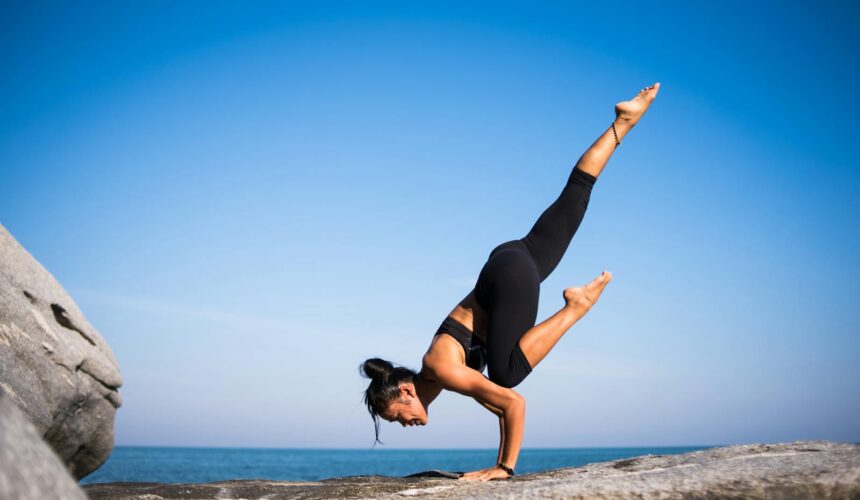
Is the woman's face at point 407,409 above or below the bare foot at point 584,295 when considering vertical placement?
below

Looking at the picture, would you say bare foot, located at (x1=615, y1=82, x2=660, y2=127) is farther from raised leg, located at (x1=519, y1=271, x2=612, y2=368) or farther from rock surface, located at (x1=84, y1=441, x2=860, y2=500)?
rock surface, located at (x1=84, y1=441, x2=860, y2=500)

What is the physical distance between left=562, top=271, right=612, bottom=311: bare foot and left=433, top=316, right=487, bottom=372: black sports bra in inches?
29.8

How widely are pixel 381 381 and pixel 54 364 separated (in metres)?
4.49

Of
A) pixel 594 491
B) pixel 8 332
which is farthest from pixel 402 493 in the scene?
Result: pixel 8 332

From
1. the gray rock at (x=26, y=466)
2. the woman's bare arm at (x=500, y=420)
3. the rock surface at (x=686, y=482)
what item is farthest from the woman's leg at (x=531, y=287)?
the gray rock at (x=26, y=466)

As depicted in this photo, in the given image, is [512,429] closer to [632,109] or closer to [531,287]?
[531,287]

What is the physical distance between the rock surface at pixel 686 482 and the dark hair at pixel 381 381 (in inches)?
24.6

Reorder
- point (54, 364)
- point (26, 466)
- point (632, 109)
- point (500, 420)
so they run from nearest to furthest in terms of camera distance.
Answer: point (26, 466)
point (500, 420)
point (632, 109)
point (54, 364)

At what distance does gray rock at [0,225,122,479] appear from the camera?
23.0 feet

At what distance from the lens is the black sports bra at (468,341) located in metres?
5.08

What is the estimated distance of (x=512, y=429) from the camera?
462cm

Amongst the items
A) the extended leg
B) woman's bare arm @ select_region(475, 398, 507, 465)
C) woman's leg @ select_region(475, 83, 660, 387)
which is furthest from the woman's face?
the extended leg

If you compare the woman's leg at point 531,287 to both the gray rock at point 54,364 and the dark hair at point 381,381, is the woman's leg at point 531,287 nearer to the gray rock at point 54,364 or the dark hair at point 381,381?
the dark hair at point 381,381

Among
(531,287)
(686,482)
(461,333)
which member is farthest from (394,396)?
(686,482)
